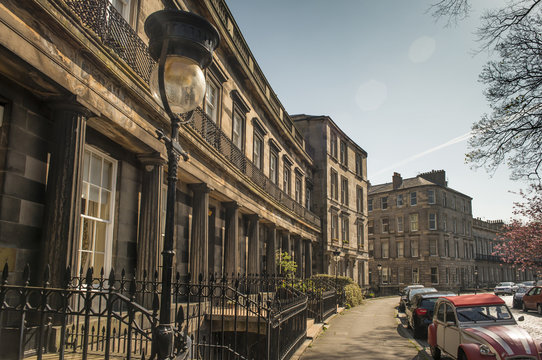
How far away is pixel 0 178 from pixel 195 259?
22.3 ft

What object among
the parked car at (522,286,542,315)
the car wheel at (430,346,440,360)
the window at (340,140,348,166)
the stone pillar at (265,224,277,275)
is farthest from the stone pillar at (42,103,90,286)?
the window at (340,140,348,166)

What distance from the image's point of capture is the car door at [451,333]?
9.06m

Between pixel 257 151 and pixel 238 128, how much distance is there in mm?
3015

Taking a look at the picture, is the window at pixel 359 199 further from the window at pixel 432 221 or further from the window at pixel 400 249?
the window at pixel 432 221

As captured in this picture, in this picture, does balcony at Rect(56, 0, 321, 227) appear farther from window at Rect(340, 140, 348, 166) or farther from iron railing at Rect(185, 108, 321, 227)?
window at Rect(340, 140, 348, 166)

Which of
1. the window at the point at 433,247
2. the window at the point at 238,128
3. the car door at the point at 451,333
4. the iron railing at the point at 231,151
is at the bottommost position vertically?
the car door at the point at 451,333

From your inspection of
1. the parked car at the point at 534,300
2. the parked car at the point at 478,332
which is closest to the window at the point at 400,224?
the parked car at the point at 534,300

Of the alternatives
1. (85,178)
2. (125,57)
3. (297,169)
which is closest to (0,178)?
(85,178)

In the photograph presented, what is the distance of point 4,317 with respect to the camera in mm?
6113

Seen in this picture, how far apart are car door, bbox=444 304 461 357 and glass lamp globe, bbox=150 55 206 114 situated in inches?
321

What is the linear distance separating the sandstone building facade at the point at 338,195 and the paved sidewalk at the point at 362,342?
1182cm

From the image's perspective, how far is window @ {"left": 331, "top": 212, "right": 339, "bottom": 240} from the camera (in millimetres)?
34969

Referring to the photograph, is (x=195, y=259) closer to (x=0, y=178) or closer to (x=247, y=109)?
(x=0, y=178)

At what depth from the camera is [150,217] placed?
9609 mm
